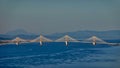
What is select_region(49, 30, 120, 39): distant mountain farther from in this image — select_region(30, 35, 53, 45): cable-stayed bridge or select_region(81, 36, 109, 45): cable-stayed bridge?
select_region(30, 35, 53, 45): cable-stayed bridge

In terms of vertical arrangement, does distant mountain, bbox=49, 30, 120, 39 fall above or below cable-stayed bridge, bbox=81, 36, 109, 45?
above

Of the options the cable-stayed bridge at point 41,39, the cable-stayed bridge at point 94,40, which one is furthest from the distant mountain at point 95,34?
the cable-stayed bridge at point 41,39

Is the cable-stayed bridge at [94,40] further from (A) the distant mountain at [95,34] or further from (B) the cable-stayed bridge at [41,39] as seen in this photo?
(B) the cable-stayed bridge at [41,39]

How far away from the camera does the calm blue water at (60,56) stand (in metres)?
2.99

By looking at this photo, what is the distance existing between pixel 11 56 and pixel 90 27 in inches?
49.4

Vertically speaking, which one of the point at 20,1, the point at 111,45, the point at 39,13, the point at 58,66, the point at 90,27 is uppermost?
the point at 20,1

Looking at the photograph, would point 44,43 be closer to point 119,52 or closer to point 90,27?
point 90,27

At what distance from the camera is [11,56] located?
9.91 feet

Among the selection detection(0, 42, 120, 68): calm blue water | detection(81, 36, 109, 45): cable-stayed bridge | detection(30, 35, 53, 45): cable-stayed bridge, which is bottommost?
detection(0, 42, 120, 68): calm blue water

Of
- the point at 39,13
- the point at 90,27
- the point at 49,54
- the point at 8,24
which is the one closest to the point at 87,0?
the point at 90,27

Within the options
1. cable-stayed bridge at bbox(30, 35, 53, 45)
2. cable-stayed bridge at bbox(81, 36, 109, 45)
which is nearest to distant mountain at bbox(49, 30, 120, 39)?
cable-stayed bridge at bbox(81, 36, 109, 45)

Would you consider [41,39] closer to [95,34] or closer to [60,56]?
[60,56]

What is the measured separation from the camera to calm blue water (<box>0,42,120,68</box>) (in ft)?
9.80

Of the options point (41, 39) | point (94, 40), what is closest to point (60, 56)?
point (41, 39)
